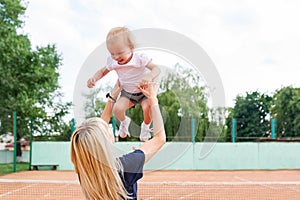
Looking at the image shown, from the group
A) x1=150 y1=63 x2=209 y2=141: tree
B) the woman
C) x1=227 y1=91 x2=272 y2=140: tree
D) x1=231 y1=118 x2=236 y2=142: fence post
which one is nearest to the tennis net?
x1=150 y1=63 x2=209 y2=141: tree

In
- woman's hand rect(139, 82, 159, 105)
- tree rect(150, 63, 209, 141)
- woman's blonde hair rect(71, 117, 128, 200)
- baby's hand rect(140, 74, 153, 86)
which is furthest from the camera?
tree rect(150, 63, 209, 141)

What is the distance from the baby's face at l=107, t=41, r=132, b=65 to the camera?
3264mm

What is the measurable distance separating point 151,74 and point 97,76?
0.47m

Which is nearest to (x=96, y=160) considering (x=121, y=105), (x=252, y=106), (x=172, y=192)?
(x=121, y=105)

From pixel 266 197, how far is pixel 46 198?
4983mm

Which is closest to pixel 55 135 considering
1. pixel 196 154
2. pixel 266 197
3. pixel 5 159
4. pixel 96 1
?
pixel 5 159

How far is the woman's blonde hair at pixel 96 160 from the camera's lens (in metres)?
2.19

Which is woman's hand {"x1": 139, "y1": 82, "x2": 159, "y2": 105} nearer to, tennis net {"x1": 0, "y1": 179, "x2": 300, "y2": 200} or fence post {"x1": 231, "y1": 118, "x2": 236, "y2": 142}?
tennis net {"x1": 0, "y1": 179, "x2": 300, "y2": 200}

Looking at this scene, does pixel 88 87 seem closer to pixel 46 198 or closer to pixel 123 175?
pixel 123 175

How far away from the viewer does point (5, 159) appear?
2136 centimetres

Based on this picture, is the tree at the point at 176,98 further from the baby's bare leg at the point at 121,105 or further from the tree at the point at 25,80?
the tree at the point at 25,80

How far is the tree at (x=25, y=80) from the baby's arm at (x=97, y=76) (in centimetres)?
1595

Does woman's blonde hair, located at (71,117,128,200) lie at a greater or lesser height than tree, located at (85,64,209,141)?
lesser

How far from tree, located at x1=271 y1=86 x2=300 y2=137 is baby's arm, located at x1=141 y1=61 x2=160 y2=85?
31.9 m
